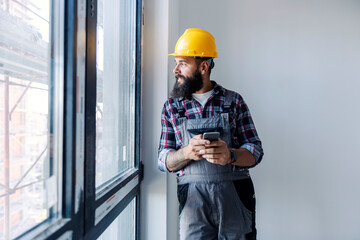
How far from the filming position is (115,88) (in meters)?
1.33

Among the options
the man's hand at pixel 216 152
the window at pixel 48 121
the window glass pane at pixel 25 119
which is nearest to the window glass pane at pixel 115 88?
the window at pixel 48 121

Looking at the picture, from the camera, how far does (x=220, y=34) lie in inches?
83.4

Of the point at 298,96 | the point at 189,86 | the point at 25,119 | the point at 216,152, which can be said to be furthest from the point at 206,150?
the point at 298,96

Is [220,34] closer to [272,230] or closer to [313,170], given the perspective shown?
[313,170]

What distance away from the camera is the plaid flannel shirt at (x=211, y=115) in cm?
141

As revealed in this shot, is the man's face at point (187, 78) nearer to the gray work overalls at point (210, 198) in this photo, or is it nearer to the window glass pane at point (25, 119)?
the gray work overalls at point (210, 198)

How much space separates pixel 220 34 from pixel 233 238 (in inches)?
60.4

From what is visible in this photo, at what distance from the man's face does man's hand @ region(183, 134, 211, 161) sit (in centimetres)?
32

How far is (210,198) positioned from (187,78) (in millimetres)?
655

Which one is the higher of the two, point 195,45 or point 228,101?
point 195,45

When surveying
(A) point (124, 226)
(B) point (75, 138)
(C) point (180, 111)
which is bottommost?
(A) point (124, 226)

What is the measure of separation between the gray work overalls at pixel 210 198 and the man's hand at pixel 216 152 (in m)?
0.10

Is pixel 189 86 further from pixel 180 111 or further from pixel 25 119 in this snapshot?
pixel 25 119

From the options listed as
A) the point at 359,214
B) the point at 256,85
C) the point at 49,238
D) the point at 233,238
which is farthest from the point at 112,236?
the point at 359,214
